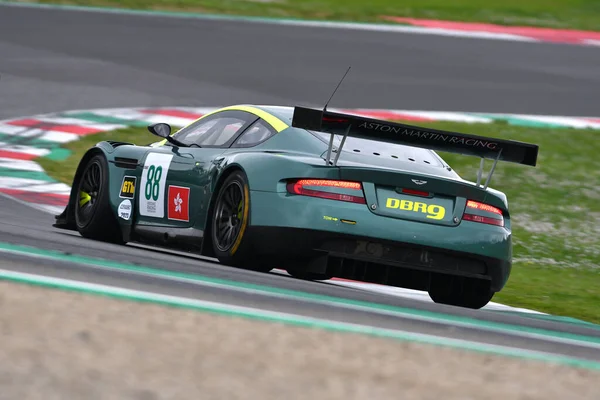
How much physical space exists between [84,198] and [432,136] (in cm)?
292

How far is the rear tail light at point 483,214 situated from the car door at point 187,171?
1.44 meters

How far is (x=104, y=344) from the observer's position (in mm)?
4426

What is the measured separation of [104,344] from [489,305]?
408cm

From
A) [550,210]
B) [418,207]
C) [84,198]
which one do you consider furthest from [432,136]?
[550,210]

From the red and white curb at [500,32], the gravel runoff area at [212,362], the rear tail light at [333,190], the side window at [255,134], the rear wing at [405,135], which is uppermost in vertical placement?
the red and white curb at [500,32]

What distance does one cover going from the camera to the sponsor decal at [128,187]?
8.73 meters

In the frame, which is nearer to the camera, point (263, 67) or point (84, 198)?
point (84, 198)

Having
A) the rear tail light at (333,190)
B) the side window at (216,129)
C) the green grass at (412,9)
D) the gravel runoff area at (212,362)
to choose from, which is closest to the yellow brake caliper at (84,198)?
the side window at (216,129)

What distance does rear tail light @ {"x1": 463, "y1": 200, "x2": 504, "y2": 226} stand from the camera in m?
7.43

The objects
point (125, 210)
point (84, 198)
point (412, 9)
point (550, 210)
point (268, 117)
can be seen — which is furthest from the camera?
point (412, 9)

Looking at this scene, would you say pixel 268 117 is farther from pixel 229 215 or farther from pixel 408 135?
pixel 408 135

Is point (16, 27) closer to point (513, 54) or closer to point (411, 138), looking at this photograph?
point (513, 54)

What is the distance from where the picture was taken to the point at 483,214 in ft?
24.6

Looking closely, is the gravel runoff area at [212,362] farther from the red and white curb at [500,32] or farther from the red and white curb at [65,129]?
the red and white curb at [500,32]
